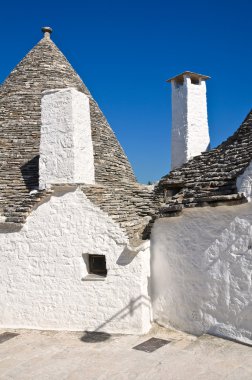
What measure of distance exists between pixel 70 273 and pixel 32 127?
17.0 ft

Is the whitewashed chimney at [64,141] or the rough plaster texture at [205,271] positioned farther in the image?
the whitewashed chimney at [64,141]

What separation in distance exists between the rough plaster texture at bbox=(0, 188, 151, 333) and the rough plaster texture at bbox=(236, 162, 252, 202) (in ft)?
7.93

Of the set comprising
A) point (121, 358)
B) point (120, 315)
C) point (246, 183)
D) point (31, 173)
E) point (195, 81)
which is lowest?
point (121, 358)

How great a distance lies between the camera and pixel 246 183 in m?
7.12

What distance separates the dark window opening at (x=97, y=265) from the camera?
28.5ft

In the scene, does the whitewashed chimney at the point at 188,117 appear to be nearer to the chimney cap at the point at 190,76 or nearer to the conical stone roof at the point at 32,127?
the chimney cap at the point at 190,76

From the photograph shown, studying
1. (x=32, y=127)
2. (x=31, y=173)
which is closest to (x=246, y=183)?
→ (x=31, y=173)

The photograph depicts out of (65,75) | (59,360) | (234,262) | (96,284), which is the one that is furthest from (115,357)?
(65,75)

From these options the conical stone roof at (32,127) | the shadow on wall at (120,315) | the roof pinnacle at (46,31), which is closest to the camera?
the shadow on wall at (120,315)

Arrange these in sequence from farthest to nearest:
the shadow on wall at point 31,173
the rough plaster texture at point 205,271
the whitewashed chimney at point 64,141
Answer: the shadow on wall at point 31,173 → the whitewashed chimney at point 64,141 → the rough plaster texture at point 205,271

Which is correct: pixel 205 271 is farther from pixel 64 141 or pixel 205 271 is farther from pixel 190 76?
pixel 190 76

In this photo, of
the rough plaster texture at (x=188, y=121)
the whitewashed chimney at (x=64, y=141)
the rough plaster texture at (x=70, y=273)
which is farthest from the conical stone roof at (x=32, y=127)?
the rough plaster texture at (x=188, y=121)

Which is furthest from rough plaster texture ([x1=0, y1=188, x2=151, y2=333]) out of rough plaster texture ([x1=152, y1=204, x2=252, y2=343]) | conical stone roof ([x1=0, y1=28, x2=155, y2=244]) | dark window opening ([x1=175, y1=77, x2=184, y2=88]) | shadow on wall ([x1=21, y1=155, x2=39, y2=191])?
dark window opening ([x1=175, y1=77, x2=184, y2=88])

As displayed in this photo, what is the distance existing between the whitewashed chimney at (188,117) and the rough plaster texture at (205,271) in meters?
4.39
